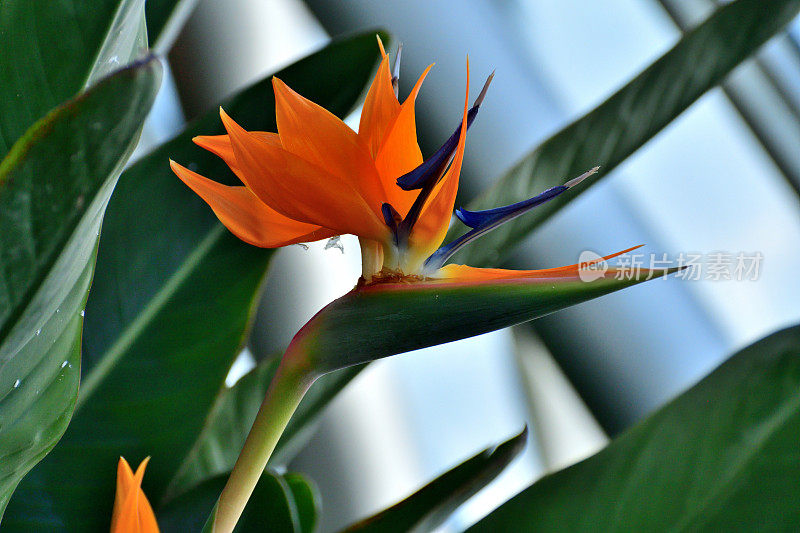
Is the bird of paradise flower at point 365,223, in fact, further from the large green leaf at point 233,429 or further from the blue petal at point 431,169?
the large green leaf at point 233,429

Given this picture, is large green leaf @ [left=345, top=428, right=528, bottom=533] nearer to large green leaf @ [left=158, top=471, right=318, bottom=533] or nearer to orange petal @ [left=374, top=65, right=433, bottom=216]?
large green leaf @ [left=158, top=471, right=318, bottom=533]

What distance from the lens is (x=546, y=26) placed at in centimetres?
116

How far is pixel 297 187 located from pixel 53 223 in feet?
0.29

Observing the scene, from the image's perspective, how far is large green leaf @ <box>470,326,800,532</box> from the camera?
32 cm

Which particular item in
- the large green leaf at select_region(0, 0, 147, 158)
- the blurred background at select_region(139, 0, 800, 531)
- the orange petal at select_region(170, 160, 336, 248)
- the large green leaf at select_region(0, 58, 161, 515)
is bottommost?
the blurred background at select_region(139, 0, 800, 531)

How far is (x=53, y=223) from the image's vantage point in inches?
8.7

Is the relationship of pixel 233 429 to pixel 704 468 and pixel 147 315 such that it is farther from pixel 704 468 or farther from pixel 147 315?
pixel 704 468

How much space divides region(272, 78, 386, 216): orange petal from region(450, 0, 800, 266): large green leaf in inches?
8.5

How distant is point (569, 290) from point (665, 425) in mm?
150

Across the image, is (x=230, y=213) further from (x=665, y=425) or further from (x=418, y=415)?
(x=418, y=415)

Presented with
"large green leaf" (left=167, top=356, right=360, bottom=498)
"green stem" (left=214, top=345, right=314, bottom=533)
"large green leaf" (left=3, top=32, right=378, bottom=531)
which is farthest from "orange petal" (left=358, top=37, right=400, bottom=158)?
"large green leaf" (left=167, top=356, right=360, bottom=498)

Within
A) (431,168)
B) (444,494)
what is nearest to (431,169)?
(431,168)

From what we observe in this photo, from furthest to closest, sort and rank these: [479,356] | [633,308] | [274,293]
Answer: [479,356] < [274,293] < [633,308]

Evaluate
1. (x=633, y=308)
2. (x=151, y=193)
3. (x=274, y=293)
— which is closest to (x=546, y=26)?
(x=633, y=308)
